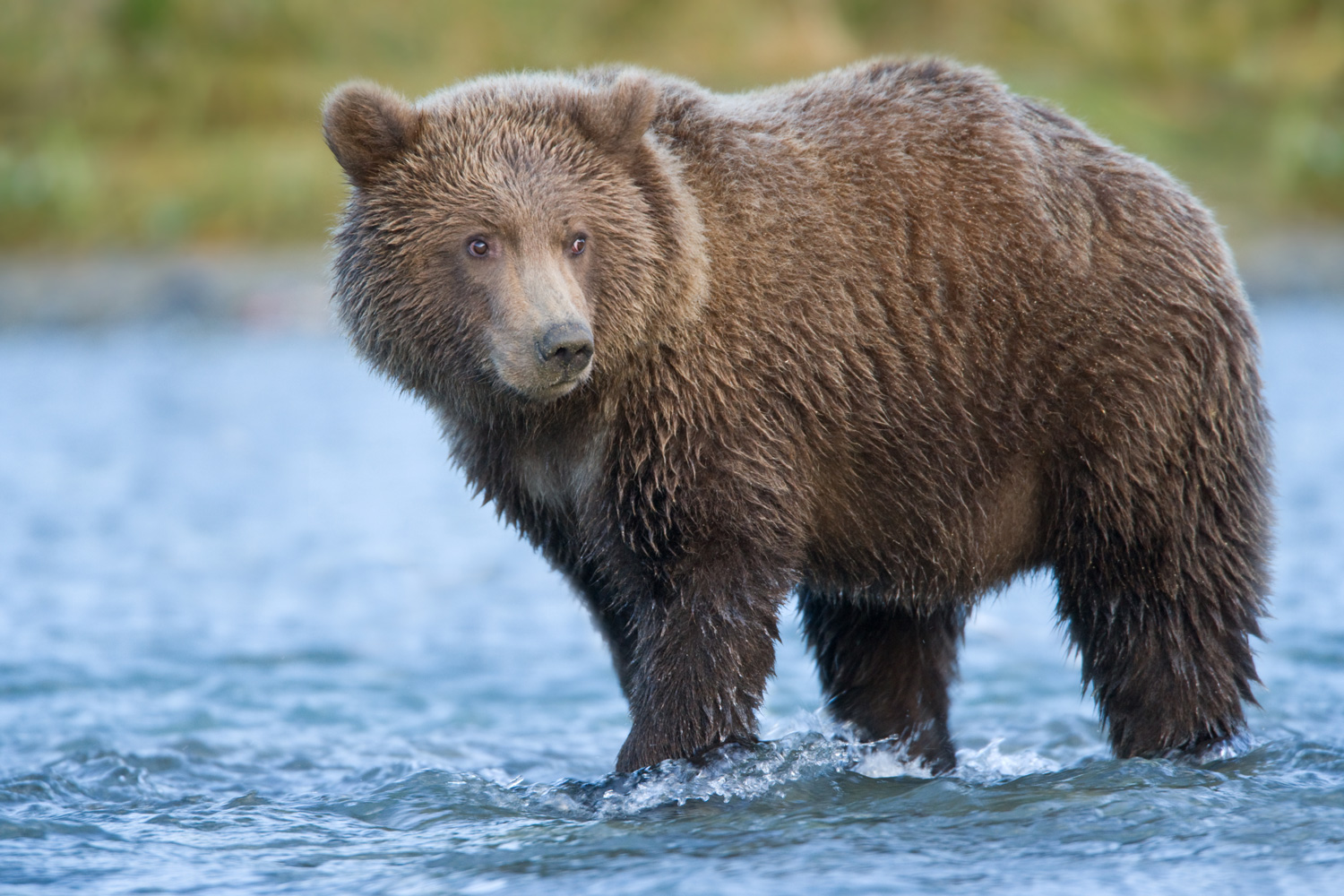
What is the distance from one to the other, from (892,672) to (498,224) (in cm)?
271

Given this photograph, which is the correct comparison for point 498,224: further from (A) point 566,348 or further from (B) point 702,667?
(B) point 702,667

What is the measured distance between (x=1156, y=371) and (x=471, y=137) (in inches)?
103

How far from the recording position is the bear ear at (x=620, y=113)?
542 cm

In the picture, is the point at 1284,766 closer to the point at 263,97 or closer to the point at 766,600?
the point at 766,600

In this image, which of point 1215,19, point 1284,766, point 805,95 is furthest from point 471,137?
point 1215,19

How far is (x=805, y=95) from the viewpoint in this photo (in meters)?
6.09

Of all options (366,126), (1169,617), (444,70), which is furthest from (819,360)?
(444,70)

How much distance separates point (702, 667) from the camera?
217 inches

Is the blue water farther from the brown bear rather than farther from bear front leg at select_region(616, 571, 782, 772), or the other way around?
the brown bear

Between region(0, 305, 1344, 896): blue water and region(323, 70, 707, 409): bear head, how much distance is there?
5.50 ft

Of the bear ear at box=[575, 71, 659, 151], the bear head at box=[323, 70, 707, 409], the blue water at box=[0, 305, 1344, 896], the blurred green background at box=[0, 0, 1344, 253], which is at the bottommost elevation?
the blue water at box=[0, 305, 1344, 896]

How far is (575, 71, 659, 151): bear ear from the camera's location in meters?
5.42

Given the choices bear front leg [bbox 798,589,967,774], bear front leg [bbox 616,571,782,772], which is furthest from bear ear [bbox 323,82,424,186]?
bear front leg [bbox 798,589,967,774]

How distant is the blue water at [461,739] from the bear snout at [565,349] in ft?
5.20
